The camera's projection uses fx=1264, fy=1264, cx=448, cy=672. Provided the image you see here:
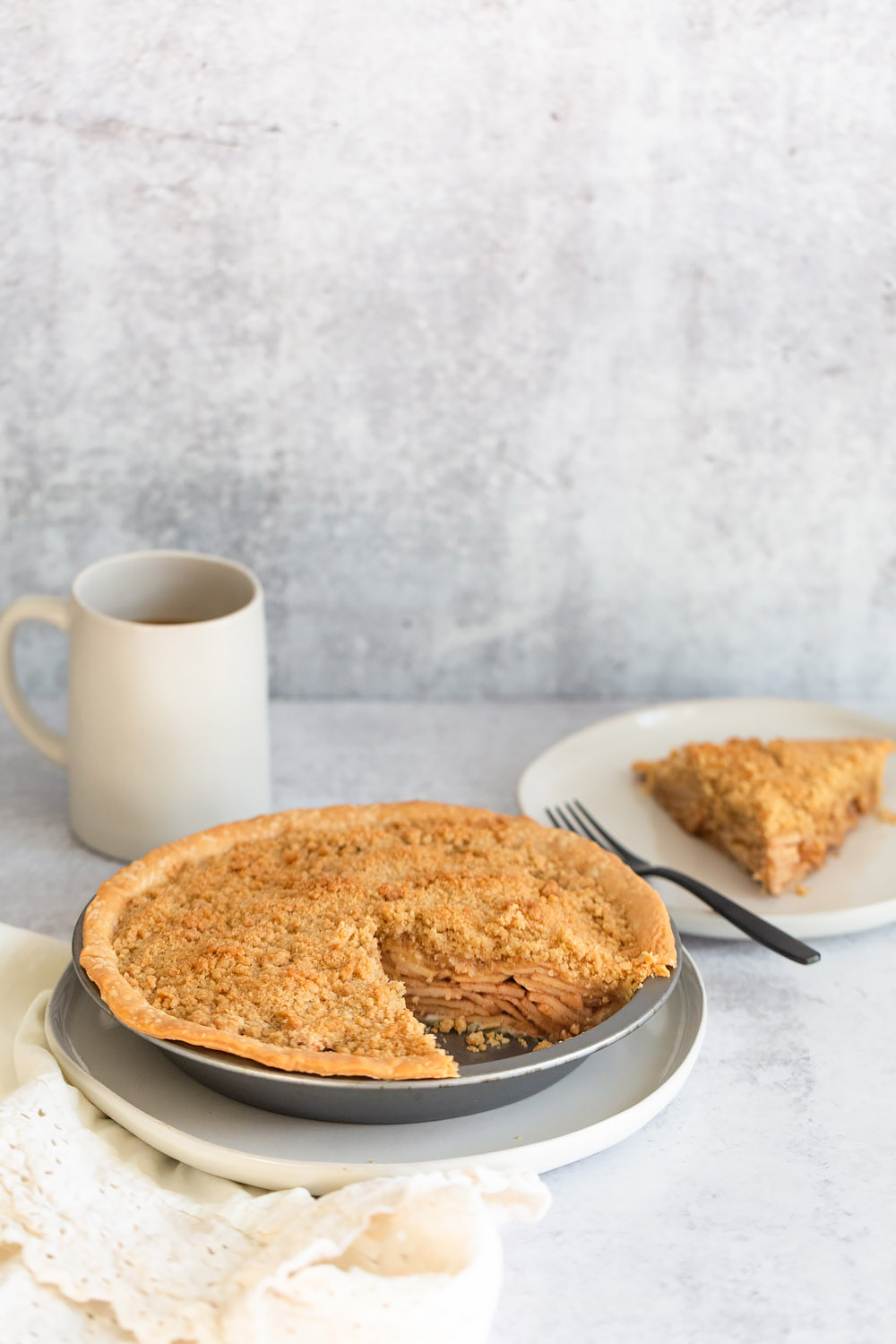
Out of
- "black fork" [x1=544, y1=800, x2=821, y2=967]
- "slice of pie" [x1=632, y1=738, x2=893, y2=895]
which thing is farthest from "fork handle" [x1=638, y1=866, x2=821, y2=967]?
"slice of pie" [x1=632, y1=738, x2=893, y2=895]

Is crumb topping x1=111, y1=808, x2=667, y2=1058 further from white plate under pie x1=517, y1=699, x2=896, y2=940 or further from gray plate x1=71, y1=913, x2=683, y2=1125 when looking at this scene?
white plate under pie x1=517, y1=699, x2=896, y2=940

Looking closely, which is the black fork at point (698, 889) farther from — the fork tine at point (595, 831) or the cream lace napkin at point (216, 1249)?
the cream lace napkin at point (216, 1249)

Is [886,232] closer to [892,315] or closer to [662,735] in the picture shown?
[892,315]

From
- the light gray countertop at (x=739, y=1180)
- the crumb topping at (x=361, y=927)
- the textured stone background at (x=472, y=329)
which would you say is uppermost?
the textured stone background at (x=472, y=329)

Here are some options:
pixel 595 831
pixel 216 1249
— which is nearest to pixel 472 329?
pixel 595 831

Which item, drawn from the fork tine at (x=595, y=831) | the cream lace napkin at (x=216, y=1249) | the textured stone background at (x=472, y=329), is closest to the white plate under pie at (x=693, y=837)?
the fork tine at (x=595, y=831)
